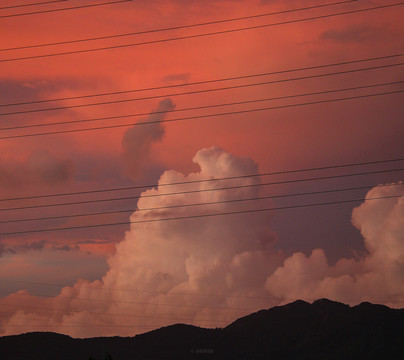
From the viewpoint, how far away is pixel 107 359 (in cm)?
10350

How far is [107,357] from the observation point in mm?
102562

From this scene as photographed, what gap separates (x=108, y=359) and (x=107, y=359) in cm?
345

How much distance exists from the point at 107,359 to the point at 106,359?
208cm

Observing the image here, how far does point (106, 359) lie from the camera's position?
102 meters

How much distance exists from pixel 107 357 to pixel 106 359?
1063 millimetres

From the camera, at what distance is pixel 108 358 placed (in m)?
107

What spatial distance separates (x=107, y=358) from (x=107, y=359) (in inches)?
42.6

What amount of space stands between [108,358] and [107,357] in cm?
466

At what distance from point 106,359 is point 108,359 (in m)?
5.52

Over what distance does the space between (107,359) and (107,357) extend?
1103 millimetres

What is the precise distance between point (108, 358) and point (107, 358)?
253cm

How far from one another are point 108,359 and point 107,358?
7.82 ft

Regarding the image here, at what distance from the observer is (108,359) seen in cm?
10681
